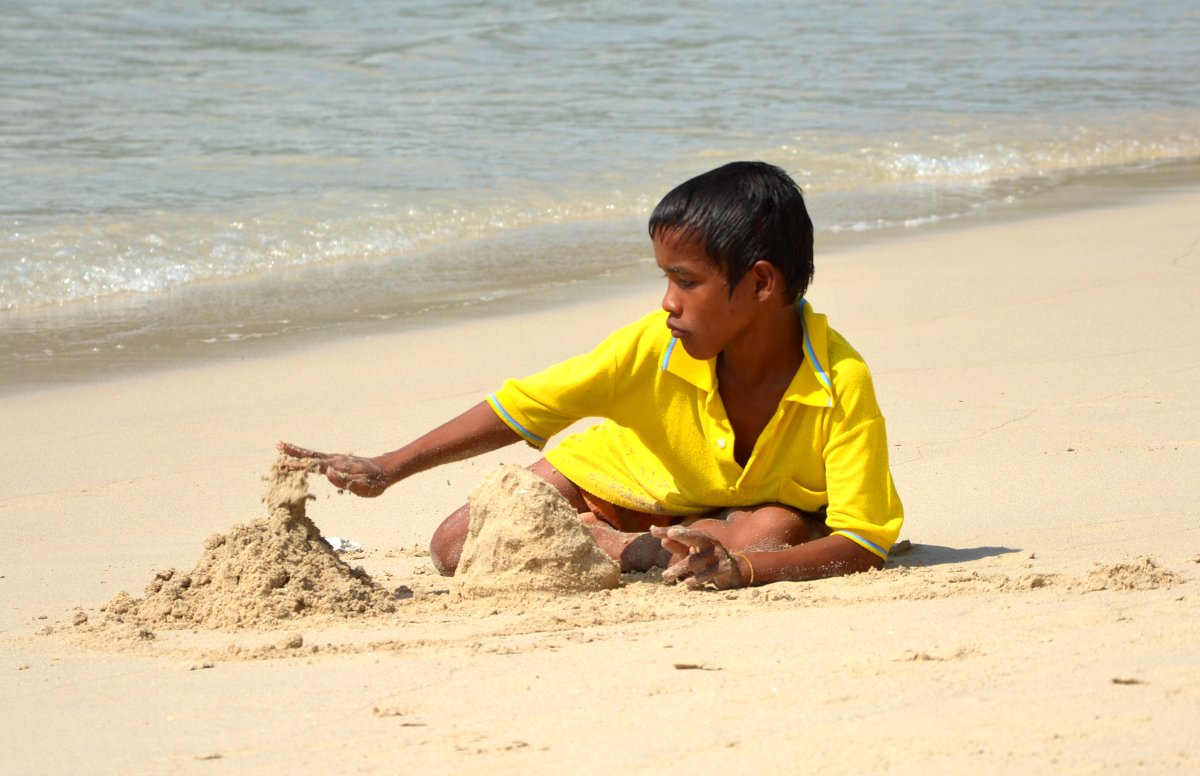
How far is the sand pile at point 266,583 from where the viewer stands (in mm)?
2826

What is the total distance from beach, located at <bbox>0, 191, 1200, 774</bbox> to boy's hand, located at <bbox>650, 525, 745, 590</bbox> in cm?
5

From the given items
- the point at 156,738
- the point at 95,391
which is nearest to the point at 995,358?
the point at 95,391

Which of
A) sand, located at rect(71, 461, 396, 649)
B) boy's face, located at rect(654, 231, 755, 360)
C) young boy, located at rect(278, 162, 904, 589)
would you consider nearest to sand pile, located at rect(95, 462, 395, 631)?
sand, located at rect(71, 461, 396, 649)

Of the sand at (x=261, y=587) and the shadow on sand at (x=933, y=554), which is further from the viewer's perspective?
the shadow on sand at (x=933, y=554)

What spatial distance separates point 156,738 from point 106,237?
588 centimetres

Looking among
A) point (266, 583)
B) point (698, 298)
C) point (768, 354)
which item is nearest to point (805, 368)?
point (768, 354)

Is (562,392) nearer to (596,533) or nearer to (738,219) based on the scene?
(596,533)

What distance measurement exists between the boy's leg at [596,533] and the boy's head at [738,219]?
659 mm

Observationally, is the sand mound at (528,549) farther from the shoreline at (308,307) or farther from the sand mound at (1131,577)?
the shoreline at (308,307)

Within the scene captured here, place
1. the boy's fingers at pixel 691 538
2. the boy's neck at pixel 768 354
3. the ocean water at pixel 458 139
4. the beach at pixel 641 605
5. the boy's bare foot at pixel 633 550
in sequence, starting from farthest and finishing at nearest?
the ocean water at pixel 458 139 → the boy's bare foot at pixel 633 550 → the boy's neck at pixel 768 354 → the boy's fingers at pixel 691 538 → the beach at pixel 641 605

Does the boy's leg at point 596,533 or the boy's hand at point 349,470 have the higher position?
→ the boy's hand at point 349,470

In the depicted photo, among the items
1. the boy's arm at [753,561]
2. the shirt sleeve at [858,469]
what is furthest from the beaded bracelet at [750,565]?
the shirt sleeve at [858,469]

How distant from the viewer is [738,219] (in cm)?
292

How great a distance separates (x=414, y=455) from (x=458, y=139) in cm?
780
